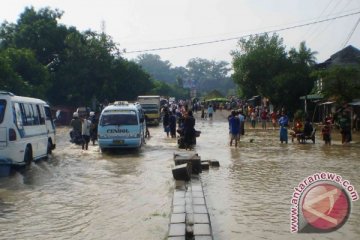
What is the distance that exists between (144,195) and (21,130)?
17.3ft

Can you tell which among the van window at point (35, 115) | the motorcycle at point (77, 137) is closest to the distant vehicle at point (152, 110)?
the motorcycle at point (77, 137)

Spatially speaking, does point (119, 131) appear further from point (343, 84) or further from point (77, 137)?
point (343, 84)

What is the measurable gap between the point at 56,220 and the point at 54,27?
4595 cm

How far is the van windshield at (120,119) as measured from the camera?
813 inches

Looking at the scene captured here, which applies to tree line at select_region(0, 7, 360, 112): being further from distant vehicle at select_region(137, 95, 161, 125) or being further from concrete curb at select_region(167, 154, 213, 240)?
concrete curb at select_region(167, 154, 213, 240)

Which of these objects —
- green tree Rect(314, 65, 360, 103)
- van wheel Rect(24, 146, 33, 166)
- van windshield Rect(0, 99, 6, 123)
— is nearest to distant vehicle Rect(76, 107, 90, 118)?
van wheel Rect(24, 146, 33, 166)

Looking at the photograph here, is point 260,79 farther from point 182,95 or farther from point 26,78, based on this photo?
point 182,95

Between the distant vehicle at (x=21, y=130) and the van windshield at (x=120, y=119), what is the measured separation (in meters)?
3.32

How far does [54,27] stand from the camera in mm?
51750

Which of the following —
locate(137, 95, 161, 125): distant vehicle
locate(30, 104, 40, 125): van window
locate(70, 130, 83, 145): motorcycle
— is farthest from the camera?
locate(137, 95, 161, 125): distant vehicle

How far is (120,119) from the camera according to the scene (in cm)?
2083

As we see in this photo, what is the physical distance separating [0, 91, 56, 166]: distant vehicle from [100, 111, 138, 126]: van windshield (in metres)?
3.32

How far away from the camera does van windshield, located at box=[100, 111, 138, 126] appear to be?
2066 centimetres

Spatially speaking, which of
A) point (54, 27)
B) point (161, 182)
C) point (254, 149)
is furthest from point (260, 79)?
point (161, 182)
